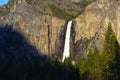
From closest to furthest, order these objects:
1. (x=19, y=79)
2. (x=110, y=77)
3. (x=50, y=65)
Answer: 1. (x=110, y=77)
2. (x=19, y=79)
3. (x=50, y=65)

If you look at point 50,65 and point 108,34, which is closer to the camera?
point 108,34

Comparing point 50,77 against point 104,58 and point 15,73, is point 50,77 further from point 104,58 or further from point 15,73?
point 104,58

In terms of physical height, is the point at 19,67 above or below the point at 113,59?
above

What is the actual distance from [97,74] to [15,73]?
54.5 meters

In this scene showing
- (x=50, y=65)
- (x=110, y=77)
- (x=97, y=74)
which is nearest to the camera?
(x=110, y=77)

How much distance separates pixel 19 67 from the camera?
163 meters

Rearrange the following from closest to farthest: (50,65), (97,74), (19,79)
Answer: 1. (97,74)
2. (19,79)
3. (50,65)

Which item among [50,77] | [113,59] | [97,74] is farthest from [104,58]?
[50,77]

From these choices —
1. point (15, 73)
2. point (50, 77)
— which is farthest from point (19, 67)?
point (50, 77)

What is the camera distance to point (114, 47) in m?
101

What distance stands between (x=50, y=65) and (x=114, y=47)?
7281 cm

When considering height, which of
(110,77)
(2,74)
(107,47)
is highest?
(2,74)

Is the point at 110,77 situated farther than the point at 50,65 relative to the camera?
No

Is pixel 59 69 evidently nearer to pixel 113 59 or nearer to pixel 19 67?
pixel 19 67
